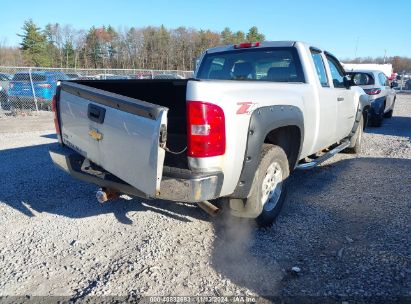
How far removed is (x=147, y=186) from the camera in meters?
2.76

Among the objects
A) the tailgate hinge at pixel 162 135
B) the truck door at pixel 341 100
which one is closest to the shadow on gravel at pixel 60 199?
the tailgate hinge at pixel 162 135

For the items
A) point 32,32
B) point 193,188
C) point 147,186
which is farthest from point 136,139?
point 32,32

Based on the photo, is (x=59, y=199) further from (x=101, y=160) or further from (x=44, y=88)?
(x=44, y=88)

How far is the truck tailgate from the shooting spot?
261 centimetres

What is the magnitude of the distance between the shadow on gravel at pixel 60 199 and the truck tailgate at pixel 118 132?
3.59 feet

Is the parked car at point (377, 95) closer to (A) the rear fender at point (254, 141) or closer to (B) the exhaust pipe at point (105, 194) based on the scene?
(A) the rear fender at point (254, 141)

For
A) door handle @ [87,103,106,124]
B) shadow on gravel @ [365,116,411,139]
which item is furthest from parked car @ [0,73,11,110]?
shadow on gravel @ [365,116,411,139]

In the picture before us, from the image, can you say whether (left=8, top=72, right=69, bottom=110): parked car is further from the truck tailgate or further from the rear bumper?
the rear bumper

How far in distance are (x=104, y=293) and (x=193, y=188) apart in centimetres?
109

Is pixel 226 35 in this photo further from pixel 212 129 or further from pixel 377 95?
pixel 212 129

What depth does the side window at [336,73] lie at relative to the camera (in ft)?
17.5

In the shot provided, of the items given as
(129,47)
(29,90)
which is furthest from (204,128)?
(129,47)

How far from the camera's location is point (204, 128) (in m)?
2.66

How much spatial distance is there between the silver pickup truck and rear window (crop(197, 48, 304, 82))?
14 millimetres
